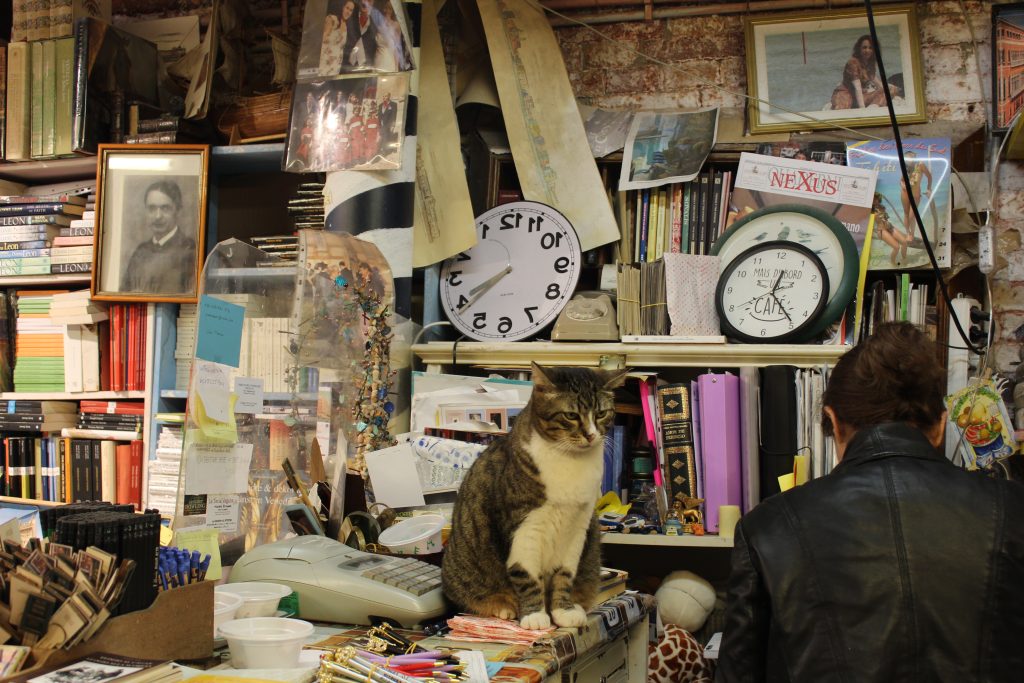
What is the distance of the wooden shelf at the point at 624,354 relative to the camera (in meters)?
2.77

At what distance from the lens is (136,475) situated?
3.39 meters

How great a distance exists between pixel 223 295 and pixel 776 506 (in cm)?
111

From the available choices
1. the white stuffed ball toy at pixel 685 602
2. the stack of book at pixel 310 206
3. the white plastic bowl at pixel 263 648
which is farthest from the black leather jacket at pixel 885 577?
the stack of book at pixel 310 206

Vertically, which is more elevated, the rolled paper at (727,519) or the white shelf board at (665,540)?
the rolled paper at (727,519)

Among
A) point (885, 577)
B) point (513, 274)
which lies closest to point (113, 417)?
point (513, 274)

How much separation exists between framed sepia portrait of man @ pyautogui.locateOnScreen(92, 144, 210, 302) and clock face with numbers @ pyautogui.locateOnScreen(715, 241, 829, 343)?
1769 millimetres

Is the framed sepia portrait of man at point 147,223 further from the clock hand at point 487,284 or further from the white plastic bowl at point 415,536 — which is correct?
the white plastic bowl at point 415,536

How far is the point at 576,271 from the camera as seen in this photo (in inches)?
120

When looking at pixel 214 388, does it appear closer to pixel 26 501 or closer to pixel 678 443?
pixel 678 443

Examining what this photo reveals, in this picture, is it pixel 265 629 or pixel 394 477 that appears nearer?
pixel 265 629

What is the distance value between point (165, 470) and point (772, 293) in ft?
6.75

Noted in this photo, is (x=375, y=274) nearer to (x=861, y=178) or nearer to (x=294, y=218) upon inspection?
(x=294, y=218)

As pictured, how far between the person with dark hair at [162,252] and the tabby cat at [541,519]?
1.89m

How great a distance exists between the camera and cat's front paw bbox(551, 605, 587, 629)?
1.67 meters
